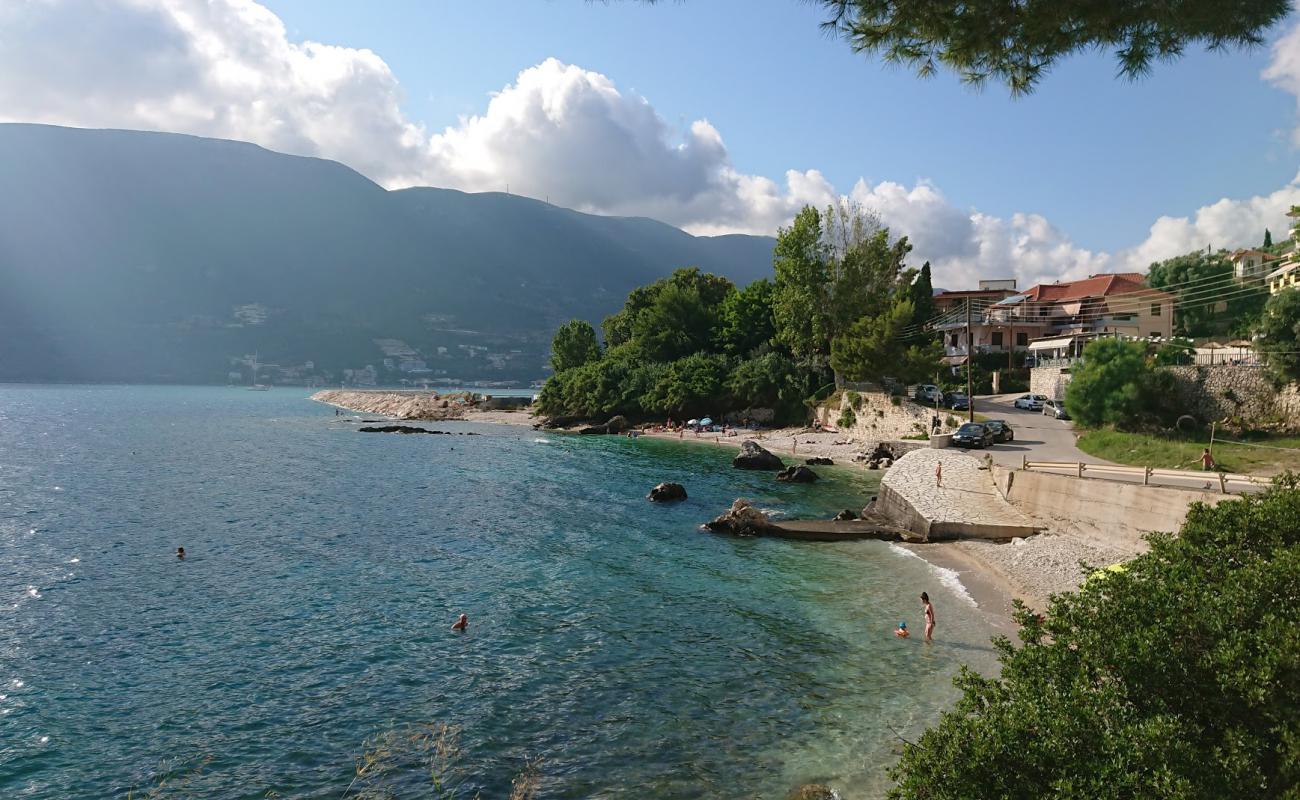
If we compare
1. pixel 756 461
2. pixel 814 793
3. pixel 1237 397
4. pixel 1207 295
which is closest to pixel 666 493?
pixel 756 461

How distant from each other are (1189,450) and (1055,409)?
21833 millimetres


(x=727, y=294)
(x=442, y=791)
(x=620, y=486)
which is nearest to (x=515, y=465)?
(x=620, y=486)

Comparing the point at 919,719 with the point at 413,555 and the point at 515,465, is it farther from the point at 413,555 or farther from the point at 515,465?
the point at 515,465

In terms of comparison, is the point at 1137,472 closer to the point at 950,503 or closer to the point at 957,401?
the point at 950,503

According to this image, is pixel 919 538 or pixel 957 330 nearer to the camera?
pixel 919 538

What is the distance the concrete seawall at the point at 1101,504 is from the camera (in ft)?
70.5

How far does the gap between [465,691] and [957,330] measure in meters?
80.7

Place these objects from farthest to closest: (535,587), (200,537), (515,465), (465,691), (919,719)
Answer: (515,465), (200,537), (535,587), (465,691), (919,719)

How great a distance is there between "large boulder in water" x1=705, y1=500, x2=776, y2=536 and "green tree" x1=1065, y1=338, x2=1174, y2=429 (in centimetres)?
2234

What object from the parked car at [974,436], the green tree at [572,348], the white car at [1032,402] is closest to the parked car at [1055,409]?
the white car at [1032,402]

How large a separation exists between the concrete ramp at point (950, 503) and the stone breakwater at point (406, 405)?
282 ft

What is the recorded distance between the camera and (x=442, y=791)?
38.7ft

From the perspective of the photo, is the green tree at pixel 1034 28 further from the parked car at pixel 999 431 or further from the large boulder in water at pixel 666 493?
the parked car at pixel 999 431

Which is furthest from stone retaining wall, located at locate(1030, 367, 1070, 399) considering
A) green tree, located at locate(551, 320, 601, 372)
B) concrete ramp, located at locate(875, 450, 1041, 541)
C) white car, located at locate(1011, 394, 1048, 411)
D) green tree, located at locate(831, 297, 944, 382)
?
green tree, located at locate(551, 320, 601, 372)
